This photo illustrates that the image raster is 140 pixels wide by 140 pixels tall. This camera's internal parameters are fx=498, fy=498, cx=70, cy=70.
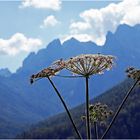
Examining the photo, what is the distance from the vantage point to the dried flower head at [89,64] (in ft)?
31.1

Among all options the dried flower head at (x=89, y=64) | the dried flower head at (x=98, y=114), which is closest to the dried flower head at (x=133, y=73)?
the dried flower head at (x=89, y=64)

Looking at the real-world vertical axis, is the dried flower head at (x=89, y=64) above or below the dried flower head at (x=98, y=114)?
above

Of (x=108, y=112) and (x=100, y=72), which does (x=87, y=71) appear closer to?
(x=100, y=72)

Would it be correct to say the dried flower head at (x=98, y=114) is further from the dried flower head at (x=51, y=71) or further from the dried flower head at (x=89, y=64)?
the dried flower head at (x=51, y=71)

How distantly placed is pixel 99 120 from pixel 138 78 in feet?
8.69

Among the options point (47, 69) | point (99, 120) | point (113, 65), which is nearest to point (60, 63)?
point (47, 69)

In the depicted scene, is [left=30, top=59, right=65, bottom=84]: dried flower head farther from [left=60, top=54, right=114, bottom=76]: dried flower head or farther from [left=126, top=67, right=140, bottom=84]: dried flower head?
[left=126, top=67, right=140, bottom=84]: dried flower head

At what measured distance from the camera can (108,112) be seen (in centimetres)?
1287

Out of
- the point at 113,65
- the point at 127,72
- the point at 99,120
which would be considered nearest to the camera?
the point at 113,65

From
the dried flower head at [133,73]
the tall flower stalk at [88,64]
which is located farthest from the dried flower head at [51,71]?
the dried flower head at [133,73]

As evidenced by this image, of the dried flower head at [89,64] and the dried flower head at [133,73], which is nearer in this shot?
the dried flower head at [89,64]

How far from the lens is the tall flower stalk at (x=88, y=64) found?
9484mm

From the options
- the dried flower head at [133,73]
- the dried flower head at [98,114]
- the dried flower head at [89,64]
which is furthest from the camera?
the dried flower head at [98,114]

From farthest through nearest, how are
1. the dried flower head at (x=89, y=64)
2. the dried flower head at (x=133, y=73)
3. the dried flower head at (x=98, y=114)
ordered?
the dried flower head at (x=98, y=114), the dried flower head at (x=133, y=73), the dried flower head at (x=89, y=64)
